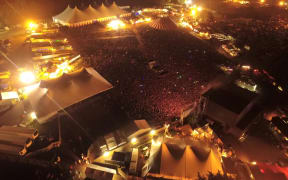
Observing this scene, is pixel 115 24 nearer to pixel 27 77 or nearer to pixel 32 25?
pixel 32 25

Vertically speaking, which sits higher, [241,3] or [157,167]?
[241,3]

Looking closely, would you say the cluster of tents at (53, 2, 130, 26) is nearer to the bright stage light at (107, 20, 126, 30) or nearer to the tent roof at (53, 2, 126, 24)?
the tent roof at (53, 2, 126, 24)

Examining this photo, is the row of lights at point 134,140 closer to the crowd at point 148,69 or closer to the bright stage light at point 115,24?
the crowd at point 148,69

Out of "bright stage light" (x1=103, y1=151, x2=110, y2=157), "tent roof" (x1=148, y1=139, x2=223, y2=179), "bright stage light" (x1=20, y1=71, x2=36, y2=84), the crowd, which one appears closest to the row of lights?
"bright stage light" (x1=103, y1=151, x2=110, y2=157)

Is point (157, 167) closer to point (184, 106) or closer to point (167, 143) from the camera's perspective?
point (167, 143)

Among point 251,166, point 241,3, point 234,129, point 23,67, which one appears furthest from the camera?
point 241,3

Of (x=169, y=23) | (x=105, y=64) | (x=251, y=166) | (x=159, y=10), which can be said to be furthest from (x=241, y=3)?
(x=251, y=166)

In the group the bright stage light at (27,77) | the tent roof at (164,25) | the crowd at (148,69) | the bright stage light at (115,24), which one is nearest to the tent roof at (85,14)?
the bright stage light at (115,24)
